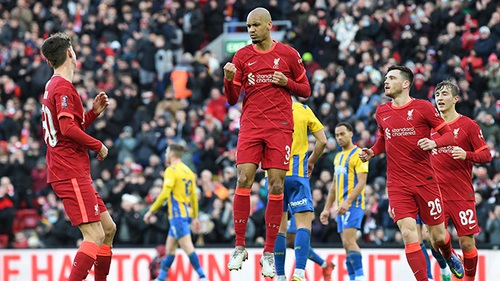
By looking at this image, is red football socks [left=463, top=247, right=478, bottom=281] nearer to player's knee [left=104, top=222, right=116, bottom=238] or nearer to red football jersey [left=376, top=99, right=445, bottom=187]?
red football jersey [left=376, top=99, right=445, bottom=187]

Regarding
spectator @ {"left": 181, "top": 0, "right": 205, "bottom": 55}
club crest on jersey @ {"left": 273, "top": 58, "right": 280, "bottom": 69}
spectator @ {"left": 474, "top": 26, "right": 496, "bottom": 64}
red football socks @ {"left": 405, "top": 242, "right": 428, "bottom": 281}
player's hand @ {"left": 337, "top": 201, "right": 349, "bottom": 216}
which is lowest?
red football socks @ {"left": 405, "top": 242, "right": 428, "bottom": 281}

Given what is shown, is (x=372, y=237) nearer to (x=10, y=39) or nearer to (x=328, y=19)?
(x=328, y=19)

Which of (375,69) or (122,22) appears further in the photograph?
(122,22)

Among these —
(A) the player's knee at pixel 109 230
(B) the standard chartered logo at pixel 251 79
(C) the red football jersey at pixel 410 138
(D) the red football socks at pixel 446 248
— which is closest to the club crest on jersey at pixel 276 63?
(B) the standard chartered logo at pixel 251 79

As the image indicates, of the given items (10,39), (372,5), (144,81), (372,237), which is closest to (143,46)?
(144,81)

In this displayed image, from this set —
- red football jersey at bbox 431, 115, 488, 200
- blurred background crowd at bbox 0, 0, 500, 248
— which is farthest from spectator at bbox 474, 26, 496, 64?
red football jersey at bbox 431, 115, 488, 200

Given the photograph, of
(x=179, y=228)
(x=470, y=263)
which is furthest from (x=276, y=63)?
(x=179, y=228)

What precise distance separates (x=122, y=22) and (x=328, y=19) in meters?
5.53

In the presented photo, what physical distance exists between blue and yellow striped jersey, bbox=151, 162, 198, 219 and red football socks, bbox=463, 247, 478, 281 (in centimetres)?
574

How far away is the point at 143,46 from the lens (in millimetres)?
25625

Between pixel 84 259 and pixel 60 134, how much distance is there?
1.37 metres

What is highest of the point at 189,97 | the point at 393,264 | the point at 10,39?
the point at 10,39

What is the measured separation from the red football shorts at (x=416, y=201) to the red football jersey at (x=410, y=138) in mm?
74

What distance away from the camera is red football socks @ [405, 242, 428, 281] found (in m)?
12.1
